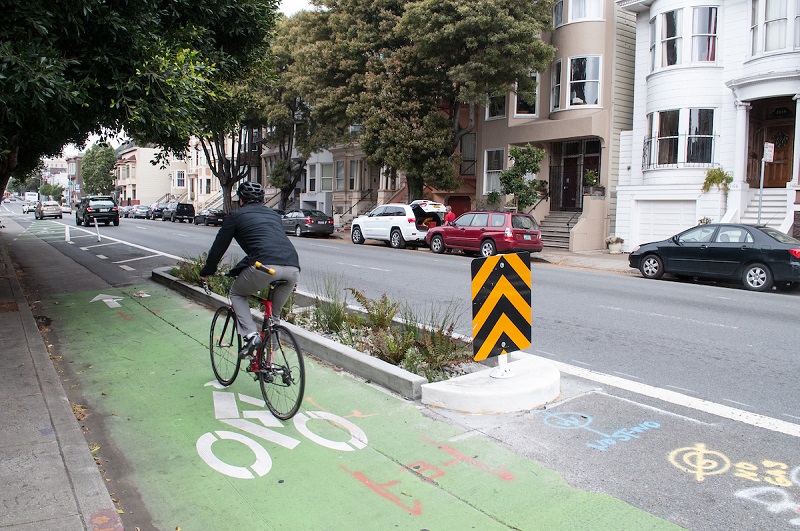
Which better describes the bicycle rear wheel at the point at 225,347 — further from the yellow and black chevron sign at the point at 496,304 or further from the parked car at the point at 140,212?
the parked car at the point at 140,212

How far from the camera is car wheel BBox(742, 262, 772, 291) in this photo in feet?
45.3

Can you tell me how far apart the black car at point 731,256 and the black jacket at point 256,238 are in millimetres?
12078

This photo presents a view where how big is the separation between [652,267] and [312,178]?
33.9m

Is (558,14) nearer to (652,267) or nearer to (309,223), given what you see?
(652,267)

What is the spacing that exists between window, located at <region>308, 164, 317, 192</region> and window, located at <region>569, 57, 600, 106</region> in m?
24.1

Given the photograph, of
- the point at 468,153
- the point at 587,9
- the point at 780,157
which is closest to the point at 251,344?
the point at 780,157

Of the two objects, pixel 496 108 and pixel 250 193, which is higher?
pixel 496 108

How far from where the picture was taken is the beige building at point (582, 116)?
80.9 ft

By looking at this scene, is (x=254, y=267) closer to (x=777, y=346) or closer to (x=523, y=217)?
(x=777, y=346)

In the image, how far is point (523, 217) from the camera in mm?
20562

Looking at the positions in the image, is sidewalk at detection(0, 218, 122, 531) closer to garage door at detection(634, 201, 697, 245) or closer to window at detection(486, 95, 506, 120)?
garage door at detection(634, 201, 697, 245)

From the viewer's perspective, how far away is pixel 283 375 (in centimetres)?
518

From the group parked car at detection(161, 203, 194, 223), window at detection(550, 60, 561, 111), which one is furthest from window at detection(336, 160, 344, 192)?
window at detection(550, 60, 561, 111)

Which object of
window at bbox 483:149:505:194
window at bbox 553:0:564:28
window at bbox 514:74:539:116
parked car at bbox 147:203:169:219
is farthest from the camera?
parked car at bbox 147:203:169:219
